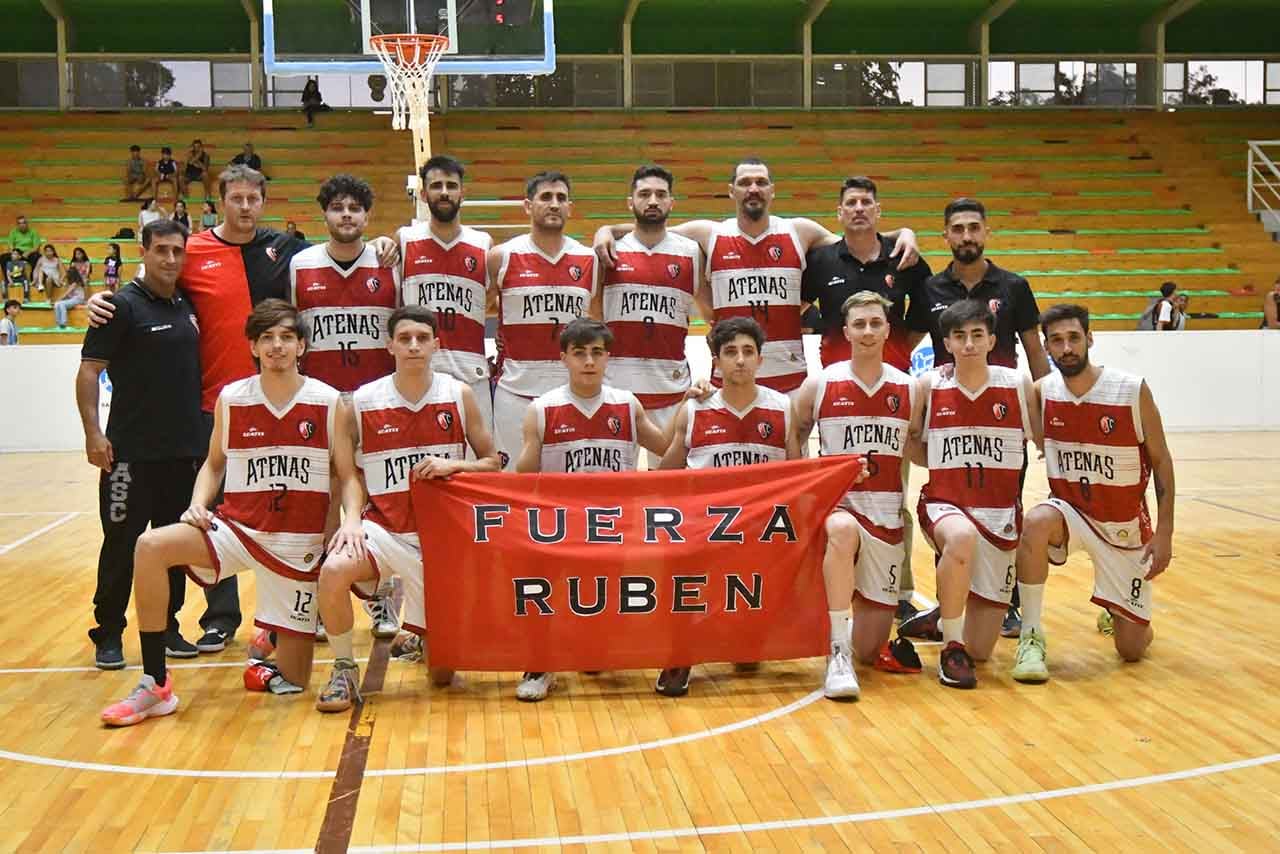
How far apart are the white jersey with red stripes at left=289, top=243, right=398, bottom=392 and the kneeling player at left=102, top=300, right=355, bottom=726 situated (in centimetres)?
63

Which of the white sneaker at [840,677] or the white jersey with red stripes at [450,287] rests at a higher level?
the white jersey with red stripes at [450,287]

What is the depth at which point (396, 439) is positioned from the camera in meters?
5.33

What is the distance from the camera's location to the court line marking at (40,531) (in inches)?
348

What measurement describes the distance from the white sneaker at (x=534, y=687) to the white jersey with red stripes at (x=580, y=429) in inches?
34.4

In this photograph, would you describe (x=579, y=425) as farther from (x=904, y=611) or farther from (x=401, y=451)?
(x=904, y=611)

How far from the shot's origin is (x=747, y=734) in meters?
4.64

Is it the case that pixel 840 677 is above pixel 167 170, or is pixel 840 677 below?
below

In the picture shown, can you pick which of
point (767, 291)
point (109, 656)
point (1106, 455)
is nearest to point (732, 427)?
point (767, 291)

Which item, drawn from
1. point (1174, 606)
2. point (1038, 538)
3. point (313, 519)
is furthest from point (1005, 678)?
point (313, 519)

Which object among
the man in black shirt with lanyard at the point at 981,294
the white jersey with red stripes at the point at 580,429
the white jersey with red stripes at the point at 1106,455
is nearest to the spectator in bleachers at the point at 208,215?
the white jersey with red stripes at the point at 580,429

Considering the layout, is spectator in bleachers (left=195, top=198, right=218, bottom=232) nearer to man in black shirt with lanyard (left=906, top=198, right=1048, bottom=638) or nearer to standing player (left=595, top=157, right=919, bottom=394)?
standing player (left=595, top=157, right=919, bottom=394)

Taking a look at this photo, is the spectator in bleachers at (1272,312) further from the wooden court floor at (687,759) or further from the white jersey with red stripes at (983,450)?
the white jersey with red stripes at (983,450)

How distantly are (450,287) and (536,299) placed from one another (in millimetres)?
403

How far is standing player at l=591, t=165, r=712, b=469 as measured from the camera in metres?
6.22
